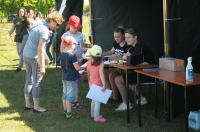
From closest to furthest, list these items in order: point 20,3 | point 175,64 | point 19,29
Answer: point 175,64 → point 19,29 → point 20,3

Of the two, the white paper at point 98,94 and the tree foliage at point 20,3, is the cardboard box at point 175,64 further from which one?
the tree foliage at point 20,3

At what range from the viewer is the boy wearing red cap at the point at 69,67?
6531mm

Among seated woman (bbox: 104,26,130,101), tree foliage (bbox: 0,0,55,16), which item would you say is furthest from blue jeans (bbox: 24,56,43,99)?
tree foliage (bbox: 0,0,55,16)

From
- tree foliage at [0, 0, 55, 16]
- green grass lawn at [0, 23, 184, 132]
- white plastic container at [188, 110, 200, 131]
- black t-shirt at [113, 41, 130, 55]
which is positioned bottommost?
green grass lawn at [0, 23, 184, 132]

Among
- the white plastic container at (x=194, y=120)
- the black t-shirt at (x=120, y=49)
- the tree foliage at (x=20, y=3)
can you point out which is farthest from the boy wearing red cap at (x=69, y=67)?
the tree foliage at (x=20, y=3)

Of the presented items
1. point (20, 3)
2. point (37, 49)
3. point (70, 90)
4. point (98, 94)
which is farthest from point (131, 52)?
point (20, 3)

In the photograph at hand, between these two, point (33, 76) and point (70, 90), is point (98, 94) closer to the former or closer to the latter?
point (70, 90)

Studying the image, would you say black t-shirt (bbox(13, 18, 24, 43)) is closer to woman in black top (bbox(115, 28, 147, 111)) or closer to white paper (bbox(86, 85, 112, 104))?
woman in black top (bbox(115, 28, 147, 111))

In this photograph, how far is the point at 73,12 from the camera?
1097cm

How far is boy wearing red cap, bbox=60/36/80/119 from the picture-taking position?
21.4ft

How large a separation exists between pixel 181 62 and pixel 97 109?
145 cm

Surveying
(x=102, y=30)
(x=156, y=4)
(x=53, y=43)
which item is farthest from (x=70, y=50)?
(x=53, y=43)

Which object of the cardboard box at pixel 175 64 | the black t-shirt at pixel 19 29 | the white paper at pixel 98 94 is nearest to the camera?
the cardboard box at pixel 175 64

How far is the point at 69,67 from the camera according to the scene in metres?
6.61
